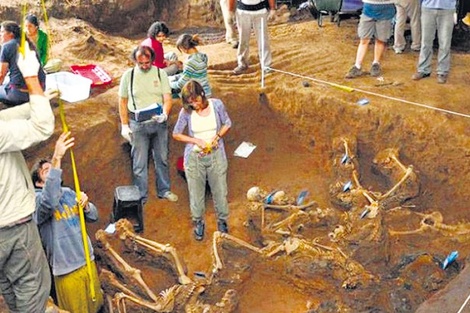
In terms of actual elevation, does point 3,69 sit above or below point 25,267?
above

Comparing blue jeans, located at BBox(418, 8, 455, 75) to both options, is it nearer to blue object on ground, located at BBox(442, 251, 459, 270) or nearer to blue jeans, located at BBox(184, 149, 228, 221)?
blue object on ground, located at BBox(442, 251, 459, 270)

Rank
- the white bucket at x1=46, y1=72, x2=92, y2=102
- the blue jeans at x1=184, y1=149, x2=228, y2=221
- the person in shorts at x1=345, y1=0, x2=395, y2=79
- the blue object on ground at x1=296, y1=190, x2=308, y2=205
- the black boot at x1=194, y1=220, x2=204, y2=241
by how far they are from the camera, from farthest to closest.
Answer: the person in shorts at x1=345, y1=0, x2=395, y2=79
the white bucket at x1=46, y1=72, x2=92, y2=102
the blue object on ground at x1=296, y1=190, x2=308, y2=205
the black boot at x1=194, y1=220, x2=204, y2=241
the blue jeans at x1=184, y1=149, x2=228, y2=221

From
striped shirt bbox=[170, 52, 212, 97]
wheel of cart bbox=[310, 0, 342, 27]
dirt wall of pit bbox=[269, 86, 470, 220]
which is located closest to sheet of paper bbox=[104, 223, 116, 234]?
striped shirt bbox=[170, 52, 212, 97]

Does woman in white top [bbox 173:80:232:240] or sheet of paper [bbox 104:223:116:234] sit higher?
woman in white top [bbox 173:80:232:240]

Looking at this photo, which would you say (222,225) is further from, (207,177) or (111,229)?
(111,229)

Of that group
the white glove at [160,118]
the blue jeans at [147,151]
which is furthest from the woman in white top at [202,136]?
the blue jeans at [147,151]

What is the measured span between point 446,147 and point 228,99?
8.28ft

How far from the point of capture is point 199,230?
7441mm

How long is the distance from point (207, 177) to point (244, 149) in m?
1.76

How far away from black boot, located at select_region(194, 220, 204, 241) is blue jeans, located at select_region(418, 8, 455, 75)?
130 inches

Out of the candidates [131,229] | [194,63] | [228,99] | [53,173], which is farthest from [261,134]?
[53,173]

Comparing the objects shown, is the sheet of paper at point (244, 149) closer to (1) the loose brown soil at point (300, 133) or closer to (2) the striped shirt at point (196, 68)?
(1) the loose brown soil at point (300, 133)

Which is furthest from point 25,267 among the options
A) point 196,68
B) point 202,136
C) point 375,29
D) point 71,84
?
point 375,29

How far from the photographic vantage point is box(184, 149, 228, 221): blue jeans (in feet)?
22.3
